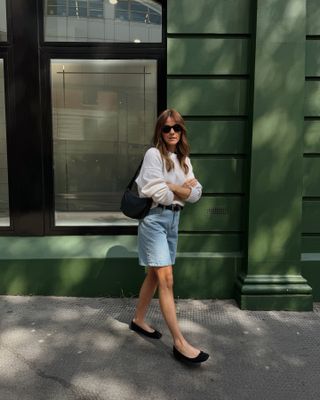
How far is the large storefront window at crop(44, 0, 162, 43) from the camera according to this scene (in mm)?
5047

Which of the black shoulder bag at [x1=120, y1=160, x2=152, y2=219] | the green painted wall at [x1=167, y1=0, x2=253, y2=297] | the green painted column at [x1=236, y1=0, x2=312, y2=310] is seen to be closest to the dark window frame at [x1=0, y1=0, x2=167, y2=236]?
the green painted wall at [x1=167, y1=0, x2=253, y2=297]

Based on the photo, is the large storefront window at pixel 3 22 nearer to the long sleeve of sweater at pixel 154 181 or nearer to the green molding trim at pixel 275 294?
the long sleeve of sweater at pixel 154 181

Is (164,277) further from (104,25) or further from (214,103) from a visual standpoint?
Answer: (104,25)

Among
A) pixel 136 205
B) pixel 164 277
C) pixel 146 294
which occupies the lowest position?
pixel 146 294

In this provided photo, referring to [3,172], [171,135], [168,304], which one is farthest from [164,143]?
[3,172]

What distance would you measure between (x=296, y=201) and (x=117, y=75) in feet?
7.76

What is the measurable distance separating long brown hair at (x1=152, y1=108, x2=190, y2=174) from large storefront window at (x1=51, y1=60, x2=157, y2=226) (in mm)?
1621

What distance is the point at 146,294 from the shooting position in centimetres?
394

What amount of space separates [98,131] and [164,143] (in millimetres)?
1881

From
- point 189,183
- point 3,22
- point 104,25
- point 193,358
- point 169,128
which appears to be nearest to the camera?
point 193,358

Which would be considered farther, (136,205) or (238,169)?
(238,169)

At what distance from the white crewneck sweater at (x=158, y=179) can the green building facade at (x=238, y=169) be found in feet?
3.89

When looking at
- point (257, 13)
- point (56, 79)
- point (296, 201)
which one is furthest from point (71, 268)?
point (257, 13)

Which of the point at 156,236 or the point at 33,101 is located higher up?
the point at 33,101
